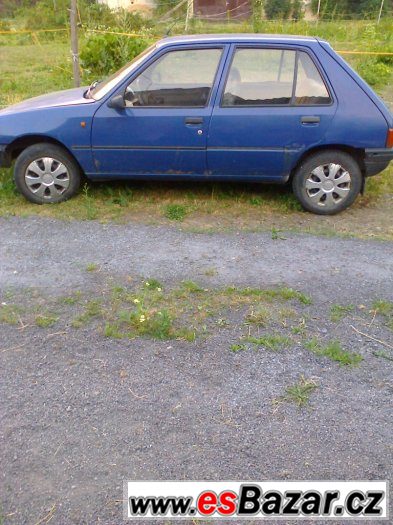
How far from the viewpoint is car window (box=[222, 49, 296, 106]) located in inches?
220

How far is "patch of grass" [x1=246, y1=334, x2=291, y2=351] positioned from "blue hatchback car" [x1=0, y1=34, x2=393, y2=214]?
2.50m

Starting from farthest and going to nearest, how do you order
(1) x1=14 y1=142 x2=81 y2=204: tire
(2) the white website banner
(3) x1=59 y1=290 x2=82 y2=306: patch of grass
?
(1) x1=14 y1=142 x2=81 y2=204: tire → (3) x1=59 y1=290 x2=82 y2=306: patch of grass → (2) the white website banner

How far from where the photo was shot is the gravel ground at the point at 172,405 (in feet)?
8.96

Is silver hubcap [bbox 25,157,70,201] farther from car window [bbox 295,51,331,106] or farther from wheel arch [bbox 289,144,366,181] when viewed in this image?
car window [bbox 295,51,331,106]

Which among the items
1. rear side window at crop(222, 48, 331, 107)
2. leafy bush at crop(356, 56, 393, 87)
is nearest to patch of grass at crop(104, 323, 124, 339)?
rear side window at crop(222, 48, 331, 107)

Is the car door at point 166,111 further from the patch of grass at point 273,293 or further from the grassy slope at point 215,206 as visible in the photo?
the patch of grass at point 273,293

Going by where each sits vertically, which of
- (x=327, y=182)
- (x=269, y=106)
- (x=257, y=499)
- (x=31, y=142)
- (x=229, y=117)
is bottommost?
(x=257, y=499)

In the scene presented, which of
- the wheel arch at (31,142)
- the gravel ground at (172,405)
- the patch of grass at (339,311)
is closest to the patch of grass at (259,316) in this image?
the gravel ground at (172,405)

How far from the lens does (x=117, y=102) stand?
18.0ft

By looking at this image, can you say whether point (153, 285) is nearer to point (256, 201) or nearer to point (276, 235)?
point (276, 235)

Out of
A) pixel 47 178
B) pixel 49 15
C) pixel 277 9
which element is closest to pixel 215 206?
pixel 47 178

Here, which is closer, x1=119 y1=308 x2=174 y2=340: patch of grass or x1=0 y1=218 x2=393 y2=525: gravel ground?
x1=0 y1=218 x2=393 y2=525: gravel ground

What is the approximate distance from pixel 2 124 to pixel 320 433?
4.61 metres

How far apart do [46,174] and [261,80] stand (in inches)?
98.7
